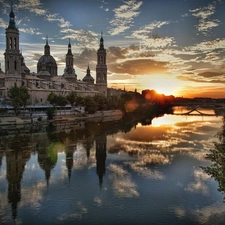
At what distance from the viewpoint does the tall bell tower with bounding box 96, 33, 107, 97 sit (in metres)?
108

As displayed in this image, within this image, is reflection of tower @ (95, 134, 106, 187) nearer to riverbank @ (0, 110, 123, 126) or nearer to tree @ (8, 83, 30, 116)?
riverbank @ (0, 110, 123, 126)

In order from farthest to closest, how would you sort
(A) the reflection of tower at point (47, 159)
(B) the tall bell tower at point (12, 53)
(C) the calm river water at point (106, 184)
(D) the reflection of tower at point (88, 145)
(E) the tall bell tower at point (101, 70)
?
(E) the tall bell tower at point (101, 70) → (B) the tall bell tower at point (12, 53) → (D) the reflection of tower at point (88, 145) → (A) the reflection of tower at point (47, 159) → (C) the calm river water at point (106, 184)

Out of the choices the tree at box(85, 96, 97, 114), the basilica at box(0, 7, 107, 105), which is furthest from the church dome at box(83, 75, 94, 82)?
the tree at box(85, 96, 97, 114)

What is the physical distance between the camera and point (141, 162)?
2838 centimetres

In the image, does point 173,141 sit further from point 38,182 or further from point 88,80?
point 88,80

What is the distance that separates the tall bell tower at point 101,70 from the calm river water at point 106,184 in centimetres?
7335

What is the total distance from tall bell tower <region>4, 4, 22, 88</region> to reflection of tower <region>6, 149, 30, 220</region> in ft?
131

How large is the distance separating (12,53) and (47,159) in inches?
1762

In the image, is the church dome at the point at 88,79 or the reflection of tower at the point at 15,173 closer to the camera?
the reflection of tower at the point at 15,173

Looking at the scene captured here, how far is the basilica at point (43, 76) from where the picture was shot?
66.9 metres

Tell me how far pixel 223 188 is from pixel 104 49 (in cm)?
10069

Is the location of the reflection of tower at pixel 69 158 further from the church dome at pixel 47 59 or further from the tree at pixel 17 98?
the church dome at pixel 47 59

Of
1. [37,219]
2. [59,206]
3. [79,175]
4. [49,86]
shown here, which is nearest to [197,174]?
[79,175]

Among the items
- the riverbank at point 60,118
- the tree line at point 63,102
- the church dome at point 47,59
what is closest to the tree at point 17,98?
the tree line at point 63,102
